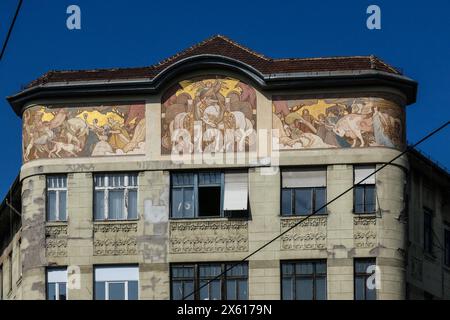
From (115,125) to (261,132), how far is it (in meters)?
4.90

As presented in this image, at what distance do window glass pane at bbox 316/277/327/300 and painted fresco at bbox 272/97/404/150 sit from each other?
4389 millimetres

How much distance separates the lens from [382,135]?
2060 inches

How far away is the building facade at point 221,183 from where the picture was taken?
5147 centimetres

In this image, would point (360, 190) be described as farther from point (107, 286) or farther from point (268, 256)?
point (107, 286)

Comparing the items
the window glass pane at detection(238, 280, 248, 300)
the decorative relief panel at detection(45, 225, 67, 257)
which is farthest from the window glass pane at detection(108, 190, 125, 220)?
the window glass pane at detection(238, 280, 248, 300)

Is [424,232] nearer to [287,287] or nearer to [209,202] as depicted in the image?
[287,287]

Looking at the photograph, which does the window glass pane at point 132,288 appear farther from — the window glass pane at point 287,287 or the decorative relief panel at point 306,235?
the decorative relief panel at point 306,235

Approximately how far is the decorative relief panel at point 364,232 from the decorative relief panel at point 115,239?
719 cm

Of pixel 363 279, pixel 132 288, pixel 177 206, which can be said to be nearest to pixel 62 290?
pixel 132 288

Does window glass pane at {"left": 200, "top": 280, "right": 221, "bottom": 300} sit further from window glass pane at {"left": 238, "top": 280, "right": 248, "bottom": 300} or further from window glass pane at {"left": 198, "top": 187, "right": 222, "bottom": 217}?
window glass pane at {"left": 198, "top": 187, "right": 222, "bottom": 217}

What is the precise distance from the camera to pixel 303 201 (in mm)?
52000

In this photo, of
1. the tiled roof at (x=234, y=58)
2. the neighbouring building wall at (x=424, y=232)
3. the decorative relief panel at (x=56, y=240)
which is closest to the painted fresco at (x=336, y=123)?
the tiled roof at (x=234, y=58)

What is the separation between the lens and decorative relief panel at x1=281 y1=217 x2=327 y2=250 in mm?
51344

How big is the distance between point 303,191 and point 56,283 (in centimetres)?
865
